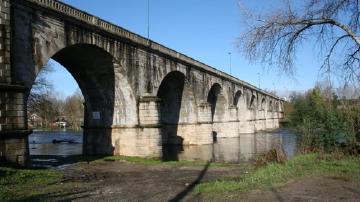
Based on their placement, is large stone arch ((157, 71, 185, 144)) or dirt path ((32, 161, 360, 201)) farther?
large stone arch ((157, 71, 185, 144))


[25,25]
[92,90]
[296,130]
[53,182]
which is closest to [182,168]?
[296,130]

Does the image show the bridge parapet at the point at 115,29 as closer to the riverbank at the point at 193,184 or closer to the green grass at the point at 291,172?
the riverbank at the point at 193,184

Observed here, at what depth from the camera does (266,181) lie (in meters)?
10.6

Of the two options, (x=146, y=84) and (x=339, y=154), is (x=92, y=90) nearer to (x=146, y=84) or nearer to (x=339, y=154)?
(x=146, y=84)

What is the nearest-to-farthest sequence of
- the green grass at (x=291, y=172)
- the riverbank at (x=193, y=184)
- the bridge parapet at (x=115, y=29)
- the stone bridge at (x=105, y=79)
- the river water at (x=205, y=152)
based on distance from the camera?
1. the riverbank at (x=193, y=184)
2. the green grass at (x=291, y=172)
3. the stone bridge at (x=105, y=79)
4. the bridge parapet at (x=115, y=29)
5. the river water at (x=205, y=152)

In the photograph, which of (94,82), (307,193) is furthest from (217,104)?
(307,193)

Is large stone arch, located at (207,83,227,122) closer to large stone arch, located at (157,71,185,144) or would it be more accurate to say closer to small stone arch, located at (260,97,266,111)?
large stone arch, located at (157,71,185,144)

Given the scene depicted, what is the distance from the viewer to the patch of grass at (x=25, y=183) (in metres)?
9.85

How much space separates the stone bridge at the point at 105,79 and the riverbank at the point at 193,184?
9.77ft

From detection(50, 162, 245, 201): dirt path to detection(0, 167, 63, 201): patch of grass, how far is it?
0.51m

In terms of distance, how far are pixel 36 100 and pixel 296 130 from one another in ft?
89.0

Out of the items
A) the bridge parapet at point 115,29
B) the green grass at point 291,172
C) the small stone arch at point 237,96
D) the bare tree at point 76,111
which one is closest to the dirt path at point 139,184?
the green grass at point 291,172

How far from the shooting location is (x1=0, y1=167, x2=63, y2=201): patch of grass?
9.85m

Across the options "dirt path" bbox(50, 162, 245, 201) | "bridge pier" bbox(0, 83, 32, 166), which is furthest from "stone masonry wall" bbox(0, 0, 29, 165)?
"dirt path" bbox(50, 162, 245, 201)
